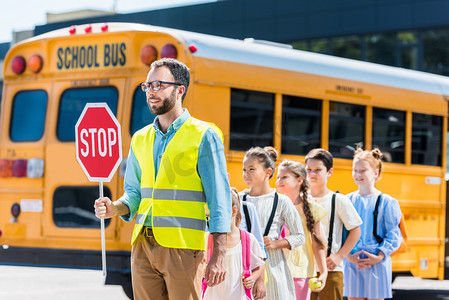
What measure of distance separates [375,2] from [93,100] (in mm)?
15786

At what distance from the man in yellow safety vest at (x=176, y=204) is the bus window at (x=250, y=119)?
3.46 meters

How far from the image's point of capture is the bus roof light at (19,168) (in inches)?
301

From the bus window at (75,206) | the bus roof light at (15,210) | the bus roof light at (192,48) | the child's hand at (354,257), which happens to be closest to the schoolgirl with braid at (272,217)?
the child's hand at (354,257)

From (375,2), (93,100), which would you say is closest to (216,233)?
(93,100)

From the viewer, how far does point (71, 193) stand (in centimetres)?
731

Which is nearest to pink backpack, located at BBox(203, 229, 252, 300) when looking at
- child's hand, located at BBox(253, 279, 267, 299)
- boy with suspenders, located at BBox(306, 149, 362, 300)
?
child's hand, located at BBox(253, 279, 267, 299)

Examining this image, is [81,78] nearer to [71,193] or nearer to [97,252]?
[71,193]

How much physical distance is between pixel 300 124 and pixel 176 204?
4216mm

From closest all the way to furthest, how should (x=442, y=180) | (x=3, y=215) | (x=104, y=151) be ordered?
(x=104, y=151) → (x=3, y=215) → (x=442, y=180)

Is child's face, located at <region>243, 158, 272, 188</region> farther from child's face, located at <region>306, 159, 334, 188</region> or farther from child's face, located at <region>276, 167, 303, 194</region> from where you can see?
child's face, located at <region>306, 159, 334, 188</region>

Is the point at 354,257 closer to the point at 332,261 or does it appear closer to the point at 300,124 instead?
the point at 332,261

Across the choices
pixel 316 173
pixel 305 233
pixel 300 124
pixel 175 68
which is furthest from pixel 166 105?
pixel 300 124

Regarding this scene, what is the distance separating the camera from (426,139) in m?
9.03

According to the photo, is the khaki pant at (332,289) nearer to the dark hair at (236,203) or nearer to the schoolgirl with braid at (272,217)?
the schoolgirl with braid at (272,217)
